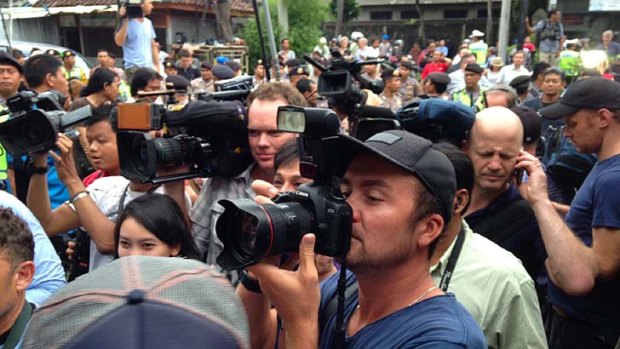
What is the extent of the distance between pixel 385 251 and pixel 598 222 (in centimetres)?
142

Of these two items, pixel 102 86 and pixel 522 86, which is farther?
pixel 522 86

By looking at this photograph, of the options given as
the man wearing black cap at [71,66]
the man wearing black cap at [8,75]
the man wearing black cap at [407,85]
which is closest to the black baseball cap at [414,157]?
the man wearing black cap at [8,75]

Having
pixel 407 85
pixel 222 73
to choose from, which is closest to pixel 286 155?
pixel 222 73

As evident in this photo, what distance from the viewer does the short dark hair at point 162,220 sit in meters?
2.49

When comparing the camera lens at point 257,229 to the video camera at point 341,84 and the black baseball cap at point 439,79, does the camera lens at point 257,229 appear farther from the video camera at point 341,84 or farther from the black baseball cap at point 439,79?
the black baseball cap at point 439,79

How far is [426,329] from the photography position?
4.38 ft

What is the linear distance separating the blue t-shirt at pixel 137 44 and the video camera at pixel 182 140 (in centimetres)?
672

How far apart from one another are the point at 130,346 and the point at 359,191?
84 cm

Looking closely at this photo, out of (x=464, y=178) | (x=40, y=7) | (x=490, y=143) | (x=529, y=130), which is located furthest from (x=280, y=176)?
(x=40, y=7)

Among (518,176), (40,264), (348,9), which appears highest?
(348,9)

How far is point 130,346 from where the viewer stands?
31.2 inches

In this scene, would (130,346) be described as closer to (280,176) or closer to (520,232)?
(280,176)

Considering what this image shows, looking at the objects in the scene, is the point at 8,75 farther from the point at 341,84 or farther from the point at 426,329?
the point at 426,329

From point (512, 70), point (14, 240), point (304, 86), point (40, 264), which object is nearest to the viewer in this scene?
point (14, 240)
